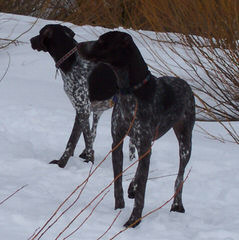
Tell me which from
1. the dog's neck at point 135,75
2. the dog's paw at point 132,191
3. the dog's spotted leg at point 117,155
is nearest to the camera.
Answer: the dog's neck at point 135,75

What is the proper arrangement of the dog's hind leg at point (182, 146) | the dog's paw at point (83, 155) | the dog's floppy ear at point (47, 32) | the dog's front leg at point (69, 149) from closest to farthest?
the dog's hind leg at point (182, 146) < the dog's floppy ear at point (47, 32) < the dog's front leg at point (69, 149) < the dog's paw at point (83, 155)

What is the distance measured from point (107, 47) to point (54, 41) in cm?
150

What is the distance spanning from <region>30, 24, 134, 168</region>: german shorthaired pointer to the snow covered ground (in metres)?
0.33

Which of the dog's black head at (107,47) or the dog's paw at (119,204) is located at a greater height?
the dog's black head at (107,47)

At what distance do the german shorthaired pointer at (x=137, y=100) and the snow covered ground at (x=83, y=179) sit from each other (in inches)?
12.0

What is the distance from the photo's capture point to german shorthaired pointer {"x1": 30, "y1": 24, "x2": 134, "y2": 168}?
15.1 ft

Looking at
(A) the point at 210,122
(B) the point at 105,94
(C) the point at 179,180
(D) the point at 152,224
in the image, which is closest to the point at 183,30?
(A) the point at 210,122

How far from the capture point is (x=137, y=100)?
133 inches

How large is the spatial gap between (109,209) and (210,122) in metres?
3.02

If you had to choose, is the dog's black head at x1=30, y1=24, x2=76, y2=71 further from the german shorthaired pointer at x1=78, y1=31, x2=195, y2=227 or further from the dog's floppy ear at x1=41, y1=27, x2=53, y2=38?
the german shorthaired pointer at x1=78, y1=31, x2=195, y2=227

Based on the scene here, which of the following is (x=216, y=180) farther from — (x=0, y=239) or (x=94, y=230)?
(x=0, y=239)

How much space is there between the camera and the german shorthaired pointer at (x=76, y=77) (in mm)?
4613

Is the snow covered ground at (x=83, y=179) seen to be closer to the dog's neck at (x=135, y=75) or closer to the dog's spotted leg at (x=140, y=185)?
the dog's spotted leg at (x=140, y=185)

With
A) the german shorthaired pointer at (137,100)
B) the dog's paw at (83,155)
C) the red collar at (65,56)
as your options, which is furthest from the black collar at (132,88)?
the dog's paw at (83,155)
